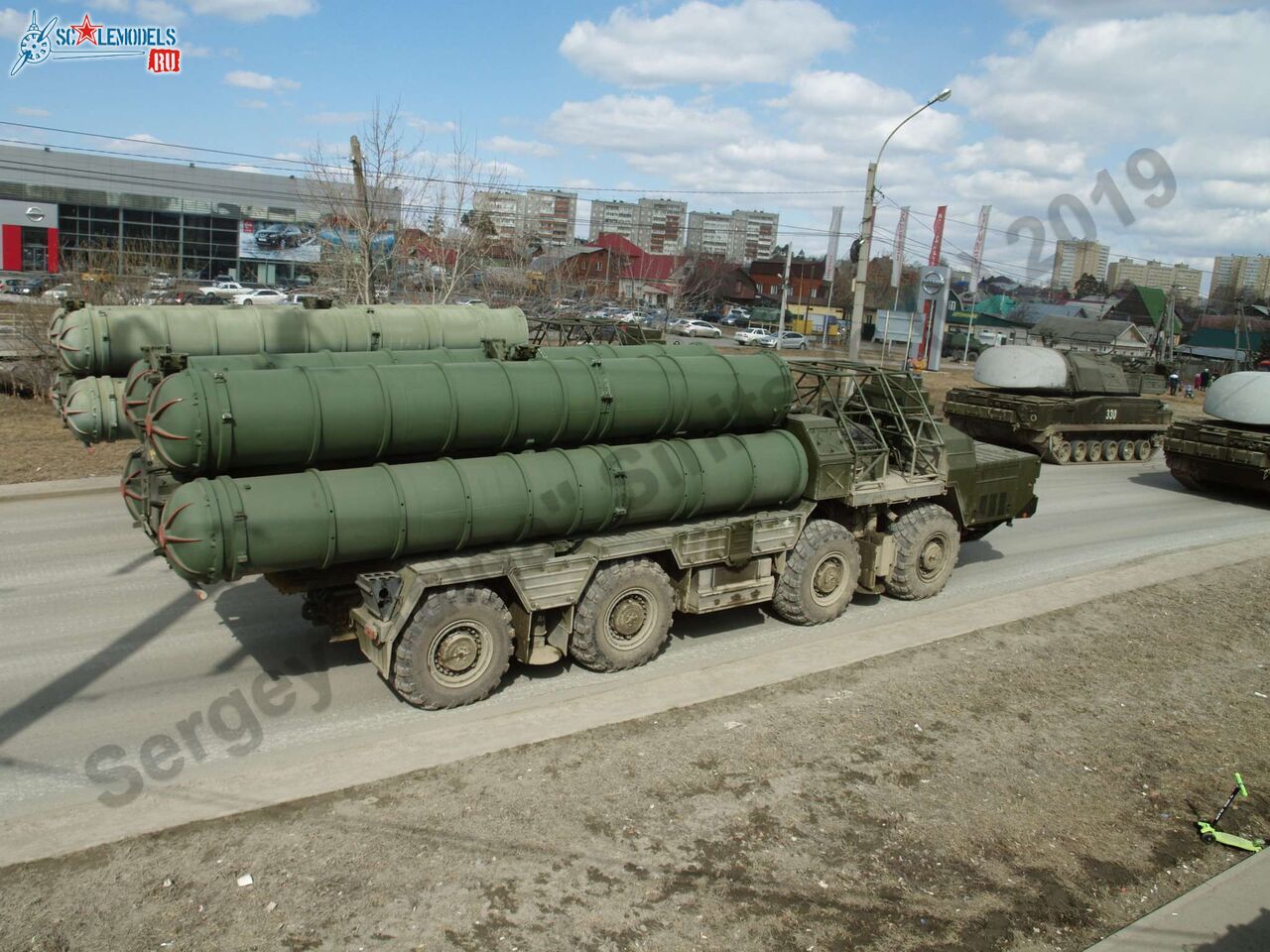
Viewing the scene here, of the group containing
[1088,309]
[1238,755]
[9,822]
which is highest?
[1088,309]

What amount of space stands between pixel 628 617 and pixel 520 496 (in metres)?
1.69

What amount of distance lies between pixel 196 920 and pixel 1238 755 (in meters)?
7.68

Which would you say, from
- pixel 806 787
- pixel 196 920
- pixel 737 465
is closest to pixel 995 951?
pixel 806 787

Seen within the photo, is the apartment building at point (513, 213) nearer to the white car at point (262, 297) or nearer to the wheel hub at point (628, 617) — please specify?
the white car at point (262, 297)

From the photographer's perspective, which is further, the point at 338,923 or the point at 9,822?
the point at 9,822

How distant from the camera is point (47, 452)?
655 inches

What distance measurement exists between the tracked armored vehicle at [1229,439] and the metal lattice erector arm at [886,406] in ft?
35.5

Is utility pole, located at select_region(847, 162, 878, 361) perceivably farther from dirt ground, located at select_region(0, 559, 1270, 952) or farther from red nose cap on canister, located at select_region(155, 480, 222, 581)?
red nose cap on canister, located at select_region(155, 480, 222, 581)

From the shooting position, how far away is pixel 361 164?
21.5 metres

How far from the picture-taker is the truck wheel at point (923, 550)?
10922mm

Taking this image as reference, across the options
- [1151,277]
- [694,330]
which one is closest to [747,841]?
[694,330]

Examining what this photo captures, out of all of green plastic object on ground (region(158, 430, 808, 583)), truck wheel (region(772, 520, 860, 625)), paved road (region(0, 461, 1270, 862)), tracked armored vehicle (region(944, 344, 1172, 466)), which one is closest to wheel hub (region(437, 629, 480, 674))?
paved road (region(0, 461, 1270, 862))

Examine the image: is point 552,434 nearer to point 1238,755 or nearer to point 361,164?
point 1238,755

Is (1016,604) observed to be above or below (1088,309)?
below
